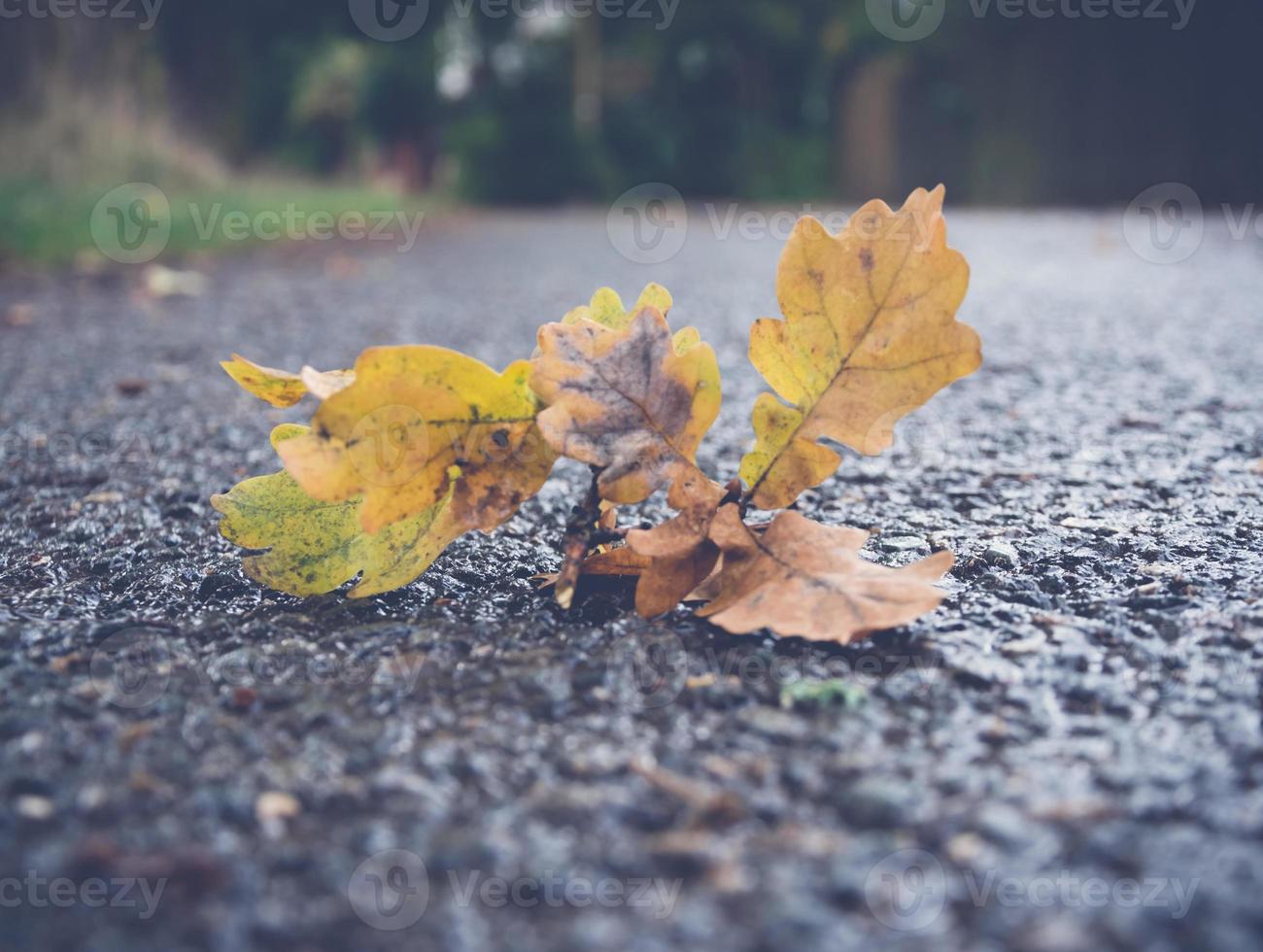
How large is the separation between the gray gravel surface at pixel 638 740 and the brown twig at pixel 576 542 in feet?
0.15

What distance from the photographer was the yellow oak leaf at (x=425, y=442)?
0.81 metres

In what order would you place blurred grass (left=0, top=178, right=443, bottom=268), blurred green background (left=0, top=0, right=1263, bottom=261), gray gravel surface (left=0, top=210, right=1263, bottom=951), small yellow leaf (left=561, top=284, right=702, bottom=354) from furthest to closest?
blurred green background (left=0, top=0, right=1263, bottom=261)
blurred grass (left=0, top=178, right=443, bottom=268)
small yellow leaf (left=561, top=284, right=702, bottom=354)
gray gravel surface (left=0, top=210, right=1263, bottom=951)

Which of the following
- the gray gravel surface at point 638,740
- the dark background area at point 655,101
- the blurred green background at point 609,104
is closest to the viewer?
the gray gravel surface at point 638,740

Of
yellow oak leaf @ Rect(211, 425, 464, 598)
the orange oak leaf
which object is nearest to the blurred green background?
yellow oak leaf @ Rect(211, 425, 464, 598)

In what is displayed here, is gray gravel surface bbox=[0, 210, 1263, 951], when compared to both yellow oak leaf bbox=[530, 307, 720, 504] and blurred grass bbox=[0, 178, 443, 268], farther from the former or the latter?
blurred grass bbox=[0, 178, 443, 268]

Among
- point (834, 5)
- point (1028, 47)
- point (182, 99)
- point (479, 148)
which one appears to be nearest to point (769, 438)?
Answer: point (182, 99)

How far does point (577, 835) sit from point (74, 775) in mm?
335

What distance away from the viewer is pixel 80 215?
507 centimetres

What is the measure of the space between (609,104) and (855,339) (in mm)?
14961

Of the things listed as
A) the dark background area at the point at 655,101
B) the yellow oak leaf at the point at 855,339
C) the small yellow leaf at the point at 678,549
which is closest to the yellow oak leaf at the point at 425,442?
the small yellow leaf at the point at 678,549

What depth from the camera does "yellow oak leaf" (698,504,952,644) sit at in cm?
82

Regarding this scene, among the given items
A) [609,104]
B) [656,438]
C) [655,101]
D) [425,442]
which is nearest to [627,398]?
[656,438]

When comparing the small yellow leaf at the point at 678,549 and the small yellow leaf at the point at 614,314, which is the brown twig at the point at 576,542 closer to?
the small yellow leaf at the point at 678,549

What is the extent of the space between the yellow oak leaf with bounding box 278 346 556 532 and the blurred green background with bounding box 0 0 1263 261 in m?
4.26
